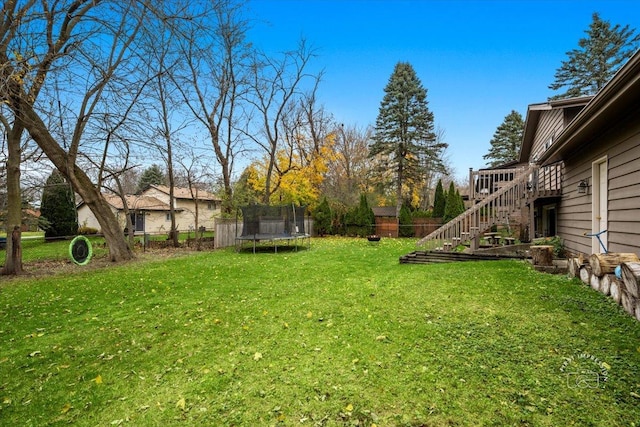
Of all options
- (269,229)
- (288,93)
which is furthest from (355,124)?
(269,229)

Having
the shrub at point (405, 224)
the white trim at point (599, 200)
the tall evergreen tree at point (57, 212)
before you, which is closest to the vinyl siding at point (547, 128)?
the white trim at point (599, 200)

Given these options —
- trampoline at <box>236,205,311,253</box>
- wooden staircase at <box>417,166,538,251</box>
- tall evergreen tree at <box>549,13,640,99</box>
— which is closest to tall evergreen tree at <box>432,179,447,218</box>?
trampoline at <box>236,205,311,253</box>

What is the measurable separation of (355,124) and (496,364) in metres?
25.2

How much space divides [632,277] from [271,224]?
10316mm

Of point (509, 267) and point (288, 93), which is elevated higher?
point (288, 93)

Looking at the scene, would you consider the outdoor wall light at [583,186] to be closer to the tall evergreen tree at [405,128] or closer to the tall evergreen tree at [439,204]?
the tall evergreen tree at [439,204]

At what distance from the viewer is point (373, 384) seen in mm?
2375

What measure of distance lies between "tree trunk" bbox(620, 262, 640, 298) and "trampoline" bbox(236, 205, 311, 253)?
9.19 metres

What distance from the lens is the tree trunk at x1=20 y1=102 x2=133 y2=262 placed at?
787 centimetres

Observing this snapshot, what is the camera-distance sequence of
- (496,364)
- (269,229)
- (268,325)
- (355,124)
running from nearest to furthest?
1. (496,364)
2. (268,325)
3. (269,229)
4. (355,124)

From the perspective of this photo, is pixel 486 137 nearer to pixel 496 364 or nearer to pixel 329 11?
pixel 329 11

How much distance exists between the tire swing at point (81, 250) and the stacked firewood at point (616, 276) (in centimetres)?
1105

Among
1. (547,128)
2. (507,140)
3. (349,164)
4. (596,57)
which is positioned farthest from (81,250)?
(507,140)

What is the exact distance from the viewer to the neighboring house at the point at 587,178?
13.4 ft
